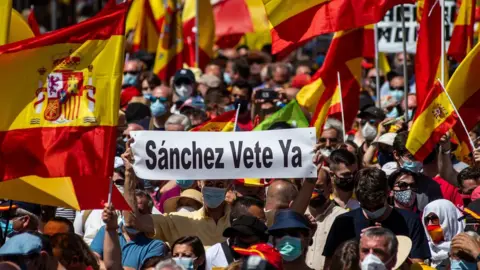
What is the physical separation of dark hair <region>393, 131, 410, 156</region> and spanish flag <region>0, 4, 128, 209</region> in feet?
8.94

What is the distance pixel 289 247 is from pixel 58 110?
1749 mm

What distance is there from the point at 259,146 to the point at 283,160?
204 mm

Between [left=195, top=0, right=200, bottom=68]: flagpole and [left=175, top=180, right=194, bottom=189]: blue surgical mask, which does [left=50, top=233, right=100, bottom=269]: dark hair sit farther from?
[left=195, top=0, right=200, bottom=68]: flagpole

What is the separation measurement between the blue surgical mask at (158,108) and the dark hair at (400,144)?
14.0 feet

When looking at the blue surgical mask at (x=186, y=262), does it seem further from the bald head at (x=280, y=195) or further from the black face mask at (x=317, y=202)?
the black face mask at (x=317, y=202)

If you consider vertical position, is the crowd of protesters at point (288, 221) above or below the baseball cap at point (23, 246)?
below

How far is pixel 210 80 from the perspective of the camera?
1758 centimetres

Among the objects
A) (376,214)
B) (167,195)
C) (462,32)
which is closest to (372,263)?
(376,214)

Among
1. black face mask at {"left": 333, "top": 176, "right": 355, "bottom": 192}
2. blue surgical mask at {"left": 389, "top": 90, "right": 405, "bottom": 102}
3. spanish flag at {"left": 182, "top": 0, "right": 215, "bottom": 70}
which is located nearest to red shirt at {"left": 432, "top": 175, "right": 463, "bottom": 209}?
black face mask at {"left": 333, "top": 176, "right": 355, "bottom": 192}

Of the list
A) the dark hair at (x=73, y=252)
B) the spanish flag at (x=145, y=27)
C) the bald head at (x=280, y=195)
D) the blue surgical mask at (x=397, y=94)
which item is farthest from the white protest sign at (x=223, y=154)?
the spanish flag at (x=145, y=27)

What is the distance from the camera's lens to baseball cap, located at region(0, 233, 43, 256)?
8.33m

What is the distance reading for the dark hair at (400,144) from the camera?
11578mm

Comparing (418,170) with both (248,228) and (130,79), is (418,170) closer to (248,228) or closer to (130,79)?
(248,228)

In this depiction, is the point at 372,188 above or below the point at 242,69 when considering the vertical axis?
below
